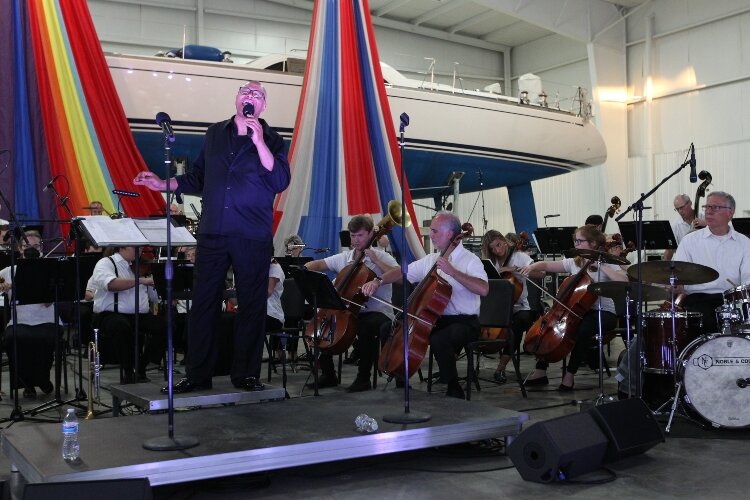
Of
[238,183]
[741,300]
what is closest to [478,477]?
[238,183]

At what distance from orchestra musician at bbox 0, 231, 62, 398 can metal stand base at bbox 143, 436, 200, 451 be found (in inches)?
108

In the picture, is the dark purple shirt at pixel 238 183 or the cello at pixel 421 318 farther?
the cello at pixel 421 318

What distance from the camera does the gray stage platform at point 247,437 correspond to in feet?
10.9

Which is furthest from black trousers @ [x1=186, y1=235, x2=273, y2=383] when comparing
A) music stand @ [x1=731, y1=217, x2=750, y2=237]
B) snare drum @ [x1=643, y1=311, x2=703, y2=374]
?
music stand @ [x1=731, y1=217, x2=750, y2=237]

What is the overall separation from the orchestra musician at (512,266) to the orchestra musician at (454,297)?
1501mm

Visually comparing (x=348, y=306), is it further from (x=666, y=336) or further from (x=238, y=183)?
(x=666, y=336)

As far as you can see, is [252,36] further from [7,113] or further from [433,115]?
[7,113]

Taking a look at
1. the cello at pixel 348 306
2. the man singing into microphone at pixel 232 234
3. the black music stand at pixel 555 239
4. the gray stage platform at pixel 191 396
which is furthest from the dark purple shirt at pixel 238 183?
the black music stand at pixel 555 239

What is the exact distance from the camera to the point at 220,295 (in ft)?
14.8

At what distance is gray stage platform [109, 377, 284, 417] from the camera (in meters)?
4.38

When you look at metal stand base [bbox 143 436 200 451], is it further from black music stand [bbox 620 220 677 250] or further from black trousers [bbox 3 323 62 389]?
black music stand [bbox 620 220 677 250]

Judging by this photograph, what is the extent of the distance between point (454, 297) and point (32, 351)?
3.04 meters

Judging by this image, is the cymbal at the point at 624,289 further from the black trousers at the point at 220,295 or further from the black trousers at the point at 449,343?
the black trousers at the point at 220,295

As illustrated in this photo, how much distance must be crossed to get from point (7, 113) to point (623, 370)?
690cm
